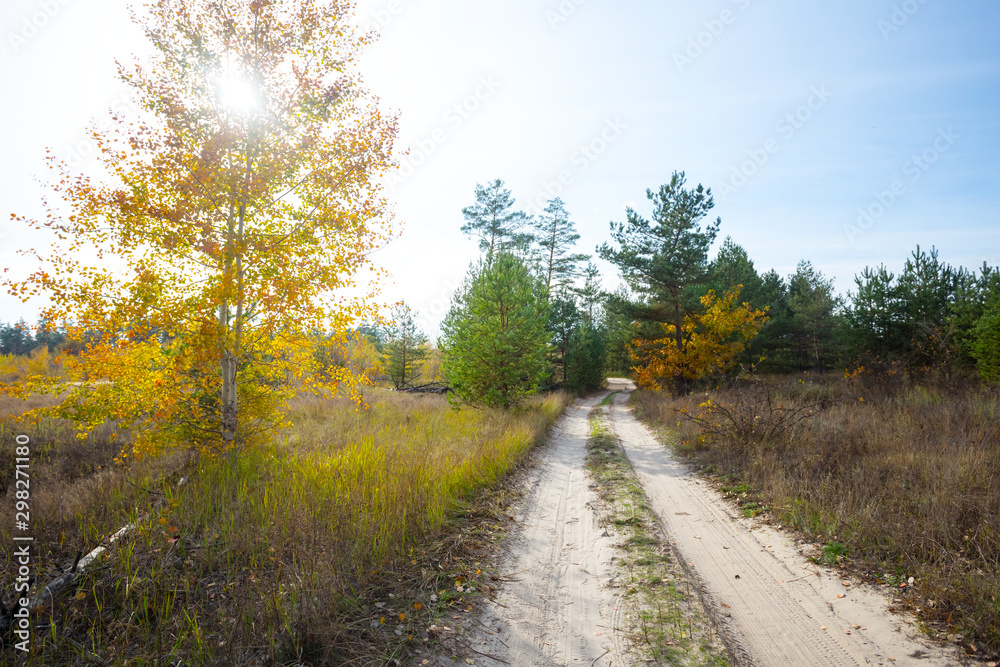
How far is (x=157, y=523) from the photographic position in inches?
187

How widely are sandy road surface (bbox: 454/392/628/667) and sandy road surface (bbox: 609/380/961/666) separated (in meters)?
0.98

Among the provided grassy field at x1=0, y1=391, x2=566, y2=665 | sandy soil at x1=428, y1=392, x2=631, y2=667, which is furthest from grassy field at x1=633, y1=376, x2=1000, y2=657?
grassy field at x1=0, y1=391, x2=566, y2=665

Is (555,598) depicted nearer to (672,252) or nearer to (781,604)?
(781,604)

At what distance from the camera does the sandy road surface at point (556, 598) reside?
317 cm

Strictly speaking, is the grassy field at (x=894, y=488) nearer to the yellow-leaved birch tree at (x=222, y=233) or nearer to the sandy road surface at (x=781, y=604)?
the sandy road surface at (x=781, y=604)

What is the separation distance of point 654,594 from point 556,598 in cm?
93

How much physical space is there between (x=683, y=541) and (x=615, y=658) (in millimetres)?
2560

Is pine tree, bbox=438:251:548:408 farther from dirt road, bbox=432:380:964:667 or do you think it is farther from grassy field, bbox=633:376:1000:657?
dirt road, bbox=432:380:964:667

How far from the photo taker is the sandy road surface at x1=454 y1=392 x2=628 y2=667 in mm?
3170

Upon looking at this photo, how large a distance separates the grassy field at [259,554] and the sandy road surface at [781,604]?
252 centimetres

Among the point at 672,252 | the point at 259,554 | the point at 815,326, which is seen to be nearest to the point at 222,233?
the point at 259,554

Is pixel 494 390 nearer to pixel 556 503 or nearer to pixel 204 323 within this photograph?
pixel 556 503

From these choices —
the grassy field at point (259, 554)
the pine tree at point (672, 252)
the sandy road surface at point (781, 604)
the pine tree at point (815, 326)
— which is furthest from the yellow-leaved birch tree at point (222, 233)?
the pine tree at point (815, 326)

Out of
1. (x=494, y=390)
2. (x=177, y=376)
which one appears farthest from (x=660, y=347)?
(x=177, y=376)
